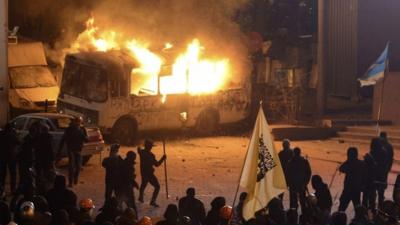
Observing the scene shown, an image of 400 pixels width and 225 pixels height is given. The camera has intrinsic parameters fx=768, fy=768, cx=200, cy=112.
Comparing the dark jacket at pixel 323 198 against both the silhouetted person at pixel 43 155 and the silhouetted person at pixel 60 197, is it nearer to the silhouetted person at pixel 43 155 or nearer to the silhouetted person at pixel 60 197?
the silhouetted person at pixel 60 197

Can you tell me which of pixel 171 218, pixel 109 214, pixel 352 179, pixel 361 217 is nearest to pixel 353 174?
pixel 352 179

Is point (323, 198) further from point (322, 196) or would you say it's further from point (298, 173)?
point (298, 173)

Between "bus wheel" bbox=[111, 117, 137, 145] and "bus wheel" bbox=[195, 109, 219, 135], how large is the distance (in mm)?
2597

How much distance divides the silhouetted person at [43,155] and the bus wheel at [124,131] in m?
6.48

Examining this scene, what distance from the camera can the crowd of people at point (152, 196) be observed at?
32.2 ft

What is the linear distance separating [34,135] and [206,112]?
9.62 metres

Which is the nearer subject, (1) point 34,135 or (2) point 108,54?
(1) point 34,135

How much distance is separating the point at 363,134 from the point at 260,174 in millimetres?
13412

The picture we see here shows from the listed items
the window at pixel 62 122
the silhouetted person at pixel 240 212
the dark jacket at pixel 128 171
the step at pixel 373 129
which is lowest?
the silhouetted person at pixel 240 212

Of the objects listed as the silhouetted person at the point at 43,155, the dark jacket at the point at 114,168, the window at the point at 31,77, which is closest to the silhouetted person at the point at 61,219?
the dark jacket at the point at 114,168

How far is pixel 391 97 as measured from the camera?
23.8m

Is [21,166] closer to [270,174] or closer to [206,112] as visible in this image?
[270,174]

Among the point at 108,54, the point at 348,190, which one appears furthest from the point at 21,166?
the point at 108,54

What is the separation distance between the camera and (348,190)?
13.1 m
